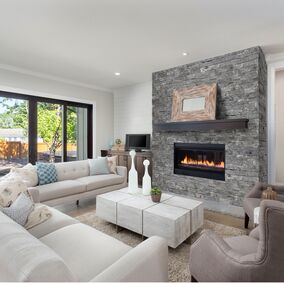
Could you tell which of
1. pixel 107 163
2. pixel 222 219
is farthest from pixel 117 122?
pixel 222 219

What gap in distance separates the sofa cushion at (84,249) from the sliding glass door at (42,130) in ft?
12.2

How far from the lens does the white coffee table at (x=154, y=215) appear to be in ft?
6.98

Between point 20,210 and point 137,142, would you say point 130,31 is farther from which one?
point 137,142

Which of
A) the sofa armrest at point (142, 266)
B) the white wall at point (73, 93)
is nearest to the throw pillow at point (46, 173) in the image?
the white wall at point (73, 93)

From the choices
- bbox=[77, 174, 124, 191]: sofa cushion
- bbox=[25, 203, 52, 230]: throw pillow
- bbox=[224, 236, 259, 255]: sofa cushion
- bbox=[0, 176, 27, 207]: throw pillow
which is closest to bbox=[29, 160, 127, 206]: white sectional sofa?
bbox=[77, 174, 124, 191]: sofa cushion

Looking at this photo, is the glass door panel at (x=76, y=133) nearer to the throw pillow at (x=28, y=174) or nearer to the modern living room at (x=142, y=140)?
the modern living room at (x=142, y=140)

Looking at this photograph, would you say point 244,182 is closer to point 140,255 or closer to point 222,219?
point 222,219

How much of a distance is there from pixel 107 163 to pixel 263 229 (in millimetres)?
3535

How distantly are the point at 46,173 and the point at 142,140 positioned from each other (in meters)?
2.67

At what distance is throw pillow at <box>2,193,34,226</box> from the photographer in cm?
168

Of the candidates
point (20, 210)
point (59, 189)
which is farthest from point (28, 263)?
point (59, 189)

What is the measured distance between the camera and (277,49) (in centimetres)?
350

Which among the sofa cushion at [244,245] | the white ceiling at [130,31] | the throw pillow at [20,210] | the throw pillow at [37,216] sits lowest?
the sofa cushion at [244,245]

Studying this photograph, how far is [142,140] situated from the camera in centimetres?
550
